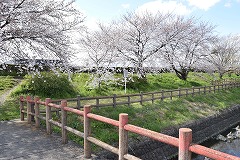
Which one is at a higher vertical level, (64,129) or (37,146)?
(64,129)

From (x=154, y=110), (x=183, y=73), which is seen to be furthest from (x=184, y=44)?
(x=154, y=110)

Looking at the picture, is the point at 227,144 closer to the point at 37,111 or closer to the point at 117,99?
the point at 117,99

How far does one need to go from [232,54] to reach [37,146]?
45686 mm

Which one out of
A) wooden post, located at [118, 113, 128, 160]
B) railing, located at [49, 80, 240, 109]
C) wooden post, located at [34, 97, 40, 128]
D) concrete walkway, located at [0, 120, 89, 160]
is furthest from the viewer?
railing, located at [49, 80, 240, 109]

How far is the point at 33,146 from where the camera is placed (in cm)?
667

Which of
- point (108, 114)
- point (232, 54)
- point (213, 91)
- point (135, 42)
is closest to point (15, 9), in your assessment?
point (108, 114)

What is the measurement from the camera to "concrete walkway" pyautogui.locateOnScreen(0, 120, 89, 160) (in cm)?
591

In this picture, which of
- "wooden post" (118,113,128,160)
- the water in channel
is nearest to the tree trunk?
the water in channel

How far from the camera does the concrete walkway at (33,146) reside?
591cm

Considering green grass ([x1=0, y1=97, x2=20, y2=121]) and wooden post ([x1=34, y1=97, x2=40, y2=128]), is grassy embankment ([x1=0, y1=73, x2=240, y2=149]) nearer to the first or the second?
green grass ([x1=0, y1=97, x2=20, y2=121])

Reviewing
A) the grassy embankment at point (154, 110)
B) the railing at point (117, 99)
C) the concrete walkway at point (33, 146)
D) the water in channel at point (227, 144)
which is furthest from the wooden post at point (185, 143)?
the water in channel at point (227, 144)

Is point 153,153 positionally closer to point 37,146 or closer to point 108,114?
point 108,114

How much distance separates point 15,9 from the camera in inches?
410

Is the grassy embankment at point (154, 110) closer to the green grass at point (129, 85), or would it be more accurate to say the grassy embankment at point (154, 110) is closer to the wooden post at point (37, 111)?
the green grass at point (129, 85)
